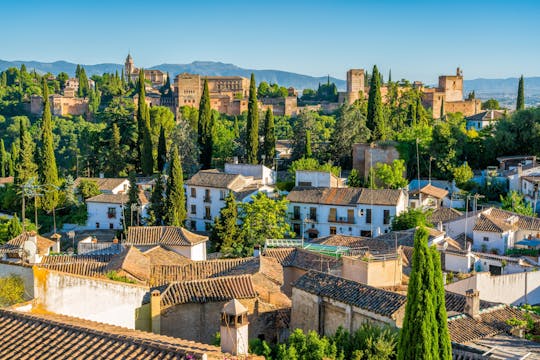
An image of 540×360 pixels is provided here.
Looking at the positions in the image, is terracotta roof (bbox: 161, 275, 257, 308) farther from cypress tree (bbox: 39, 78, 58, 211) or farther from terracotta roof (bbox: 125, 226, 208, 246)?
cypress tree (bbox: 39, 78, 58, 211)

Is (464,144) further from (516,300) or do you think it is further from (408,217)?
(516,300)

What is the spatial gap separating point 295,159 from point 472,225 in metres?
19.5

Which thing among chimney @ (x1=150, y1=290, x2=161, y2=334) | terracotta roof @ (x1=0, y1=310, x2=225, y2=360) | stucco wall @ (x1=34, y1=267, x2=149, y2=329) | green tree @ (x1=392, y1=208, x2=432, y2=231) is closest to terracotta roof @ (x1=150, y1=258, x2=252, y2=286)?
chimney @ (x1=150, y1=290, x2=161, y2=334)

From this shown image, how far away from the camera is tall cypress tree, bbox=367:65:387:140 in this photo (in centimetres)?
4081

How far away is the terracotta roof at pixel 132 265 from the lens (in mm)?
17594

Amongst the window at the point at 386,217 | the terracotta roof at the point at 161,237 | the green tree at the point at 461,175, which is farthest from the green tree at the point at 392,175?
the terracotta roof at the point at 161,237

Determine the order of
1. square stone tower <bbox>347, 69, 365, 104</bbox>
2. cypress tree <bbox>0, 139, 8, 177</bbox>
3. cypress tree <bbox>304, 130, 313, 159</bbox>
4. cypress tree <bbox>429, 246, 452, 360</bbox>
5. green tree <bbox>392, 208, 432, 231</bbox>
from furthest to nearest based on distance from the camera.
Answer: square stone tower <bbox>347, 69, 365, 104</bbox>, cypress tree <bbox>0, 139, 8, 177</bbox>, cypress tree <bbox>304, 130, 313, 159</bbox>, green tree <bbox>392, 208, 432, 231</bbox>, cypress tree <bbox>429, 246, 452, 360</bbox>

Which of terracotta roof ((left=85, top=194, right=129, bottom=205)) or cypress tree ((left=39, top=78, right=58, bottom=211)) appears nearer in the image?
terracotta roof ((left=85, top=194, right=129, bottom=205))

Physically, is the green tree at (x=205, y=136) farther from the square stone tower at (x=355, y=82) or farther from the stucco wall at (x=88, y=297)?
the square stone tower at (x=355, y=82)

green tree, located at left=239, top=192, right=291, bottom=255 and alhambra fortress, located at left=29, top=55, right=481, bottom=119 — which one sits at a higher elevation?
alhambra fortress, located at left=29, top=55, right=481, bottom=119

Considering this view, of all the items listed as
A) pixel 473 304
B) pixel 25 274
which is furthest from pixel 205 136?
pixel 25 274

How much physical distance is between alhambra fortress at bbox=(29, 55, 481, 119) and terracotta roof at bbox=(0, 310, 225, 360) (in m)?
63.6

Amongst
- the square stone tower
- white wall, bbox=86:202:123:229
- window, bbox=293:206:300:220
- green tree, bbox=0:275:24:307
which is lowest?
white wall, bbox=86:202:123:229

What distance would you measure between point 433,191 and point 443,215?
465 cm
